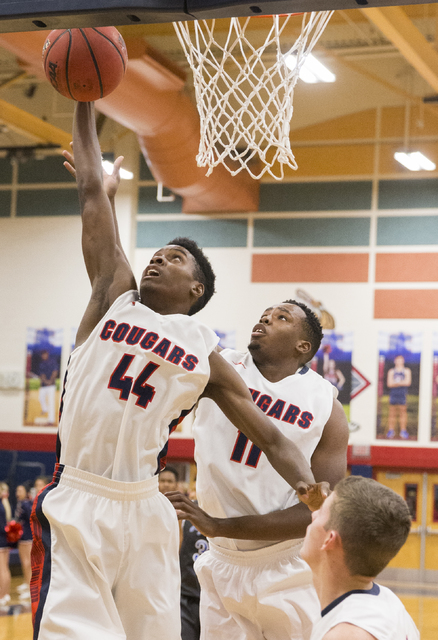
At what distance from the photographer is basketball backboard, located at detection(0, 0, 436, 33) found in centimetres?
244

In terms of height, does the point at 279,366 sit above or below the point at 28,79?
below

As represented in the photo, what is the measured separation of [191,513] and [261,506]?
37 cm

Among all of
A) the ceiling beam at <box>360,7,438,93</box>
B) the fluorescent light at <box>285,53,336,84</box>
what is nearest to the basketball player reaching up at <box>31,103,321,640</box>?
the ceiling beam at <box>360,7,438,93</box>

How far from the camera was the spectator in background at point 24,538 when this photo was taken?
9959 millimetres

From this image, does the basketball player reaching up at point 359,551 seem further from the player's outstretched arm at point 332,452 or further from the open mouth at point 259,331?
the open mouth at point 259,331

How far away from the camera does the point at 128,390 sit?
8.80ft

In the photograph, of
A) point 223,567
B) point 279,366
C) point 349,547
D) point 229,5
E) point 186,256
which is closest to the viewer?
point 349,547

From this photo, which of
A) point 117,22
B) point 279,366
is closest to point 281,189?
point 279,366

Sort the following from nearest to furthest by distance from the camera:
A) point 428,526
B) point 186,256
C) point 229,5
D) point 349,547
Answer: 1. point 349,547
2. point 229,5
3. point 186,256
4. point 428,526

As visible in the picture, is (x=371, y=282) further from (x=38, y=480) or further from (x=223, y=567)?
(x=223, y=567)

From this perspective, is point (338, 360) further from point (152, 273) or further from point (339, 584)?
point (339, 584)

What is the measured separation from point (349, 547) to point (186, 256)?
5.00 feet

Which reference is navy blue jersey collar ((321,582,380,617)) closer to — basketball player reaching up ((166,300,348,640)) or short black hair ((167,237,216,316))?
basketball player reaching up ((166,300,348,640))

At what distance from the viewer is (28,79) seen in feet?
40.9
